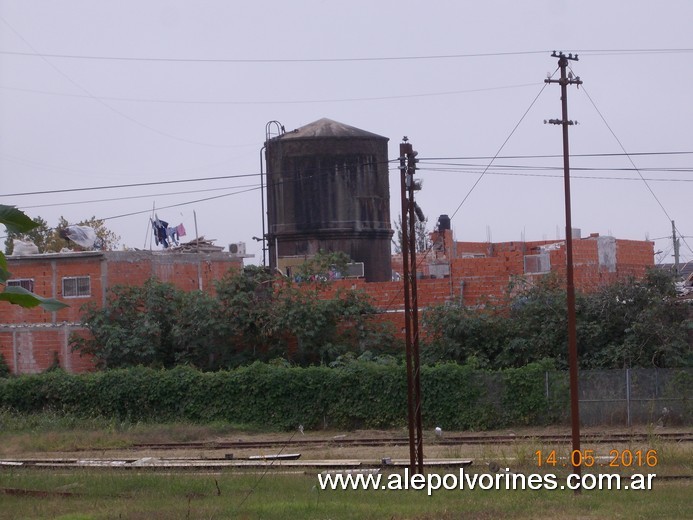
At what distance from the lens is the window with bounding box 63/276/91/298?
37781 millimetres

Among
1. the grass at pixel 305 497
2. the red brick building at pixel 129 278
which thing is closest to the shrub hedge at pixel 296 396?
the red brick building at pixel 129 278

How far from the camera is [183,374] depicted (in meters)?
32.5

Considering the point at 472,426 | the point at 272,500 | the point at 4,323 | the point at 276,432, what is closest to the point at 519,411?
the point at 472,426

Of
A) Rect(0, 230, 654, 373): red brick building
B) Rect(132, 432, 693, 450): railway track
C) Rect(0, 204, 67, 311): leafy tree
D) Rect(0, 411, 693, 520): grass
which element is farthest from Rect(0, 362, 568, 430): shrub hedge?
Rect(0, 204, 67, 311): leafy tree

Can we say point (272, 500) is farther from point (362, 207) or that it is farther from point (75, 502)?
point (362, 207)

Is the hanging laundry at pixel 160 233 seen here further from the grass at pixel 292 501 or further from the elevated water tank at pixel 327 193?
the grass at pixel 292 501

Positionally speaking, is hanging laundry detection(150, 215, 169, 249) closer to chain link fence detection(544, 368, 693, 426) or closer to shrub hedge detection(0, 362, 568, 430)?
shrub hedge detection(0, 362, 568, 430)

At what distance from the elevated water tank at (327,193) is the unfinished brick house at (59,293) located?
6.72 metres

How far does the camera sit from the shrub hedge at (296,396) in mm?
29359

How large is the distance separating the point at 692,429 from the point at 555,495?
39.7 feet

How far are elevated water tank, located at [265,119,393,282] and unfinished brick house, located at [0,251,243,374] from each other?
672 centimetres

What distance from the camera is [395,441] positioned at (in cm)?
2681

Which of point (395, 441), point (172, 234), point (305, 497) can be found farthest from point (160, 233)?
point (305, 497)

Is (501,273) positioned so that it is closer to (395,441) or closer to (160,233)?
(395,441)
